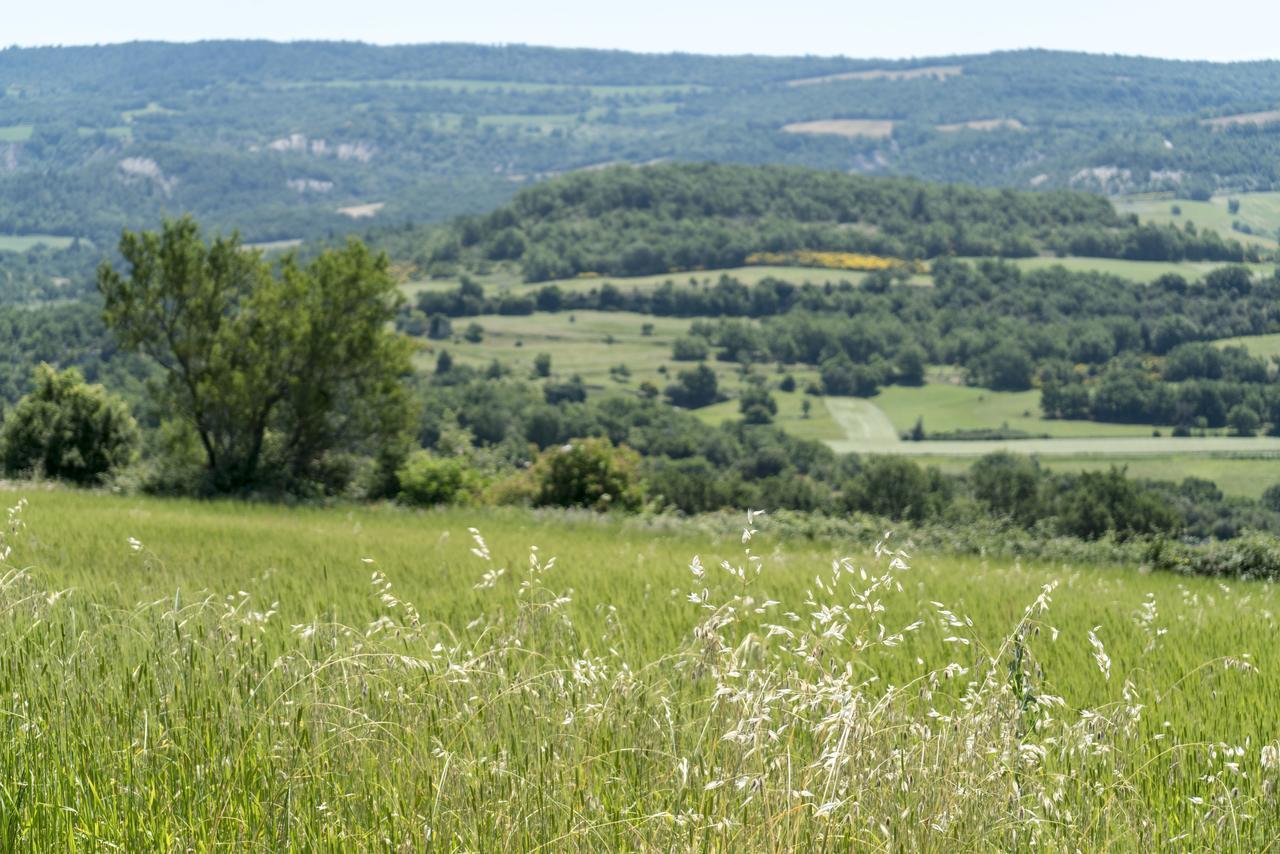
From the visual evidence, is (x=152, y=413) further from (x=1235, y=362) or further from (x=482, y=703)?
(x=1235, y=362)

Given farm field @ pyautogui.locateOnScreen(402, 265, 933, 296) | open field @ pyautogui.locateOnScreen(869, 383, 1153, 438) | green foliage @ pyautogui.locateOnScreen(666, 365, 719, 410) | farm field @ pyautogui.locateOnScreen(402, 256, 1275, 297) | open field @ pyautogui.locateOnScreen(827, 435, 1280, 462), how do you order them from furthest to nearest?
farm field @ pyautogui.locateOnScreen(402, 265, 933, 296), farm field @ pyautogui.locateOnScreen(402, 256, 1275, 297), green foliage @ pyautogui.locateOnScreen(666, 365, 719, 410), open field @ pyautogui.locateOnScreen(869, 383, 1153, 438), open field @ pyautogui.locateOnScreen(827, 435, 1280, 462)

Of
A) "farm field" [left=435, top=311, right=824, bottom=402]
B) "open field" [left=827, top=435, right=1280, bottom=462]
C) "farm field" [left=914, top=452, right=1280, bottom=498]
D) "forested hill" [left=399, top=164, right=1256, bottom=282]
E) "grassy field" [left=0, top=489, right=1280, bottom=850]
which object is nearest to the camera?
"grassy field" [left=0, top=489, right=1280, bottom=850]

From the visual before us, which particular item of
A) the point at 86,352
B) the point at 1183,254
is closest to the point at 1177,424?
the point at 1183,254

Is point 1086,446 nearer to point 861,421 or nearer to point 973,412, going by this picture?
point 973,412

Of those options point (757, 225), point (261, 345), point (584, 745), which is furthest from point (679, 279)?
point (584, 745)

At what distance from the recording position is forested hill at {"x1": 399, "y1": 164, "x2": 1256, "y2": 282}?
150 meters

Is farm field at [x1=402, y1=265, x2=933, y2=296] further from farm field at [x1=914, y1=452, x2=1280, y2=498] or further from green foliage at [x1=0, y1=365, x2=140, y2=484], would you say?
green foliage at [x1=0, y1=365, x2=140, y2=484]

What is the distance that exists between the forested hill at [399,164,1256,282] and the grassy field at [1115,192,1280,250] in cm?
372

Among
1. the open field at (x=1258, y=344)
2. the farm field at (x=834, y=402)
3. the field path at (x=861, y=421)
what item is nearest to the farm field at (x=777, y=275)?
the farm field at (x=834, y=402)

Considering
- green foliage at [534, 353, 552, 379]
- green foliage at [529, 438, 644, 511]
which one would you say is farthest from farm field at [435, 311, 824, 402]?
Answer: green foliage at [529, 438, 644, 511]

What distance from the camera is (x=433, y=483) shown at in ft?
80.7

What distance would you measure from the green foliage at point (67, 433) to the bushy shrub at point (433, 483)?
6.16 m

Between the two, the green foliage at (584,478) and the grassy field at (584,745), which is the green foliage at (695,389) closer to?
the green foliage at (584,478)

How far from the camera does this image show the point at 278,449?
2531cm
